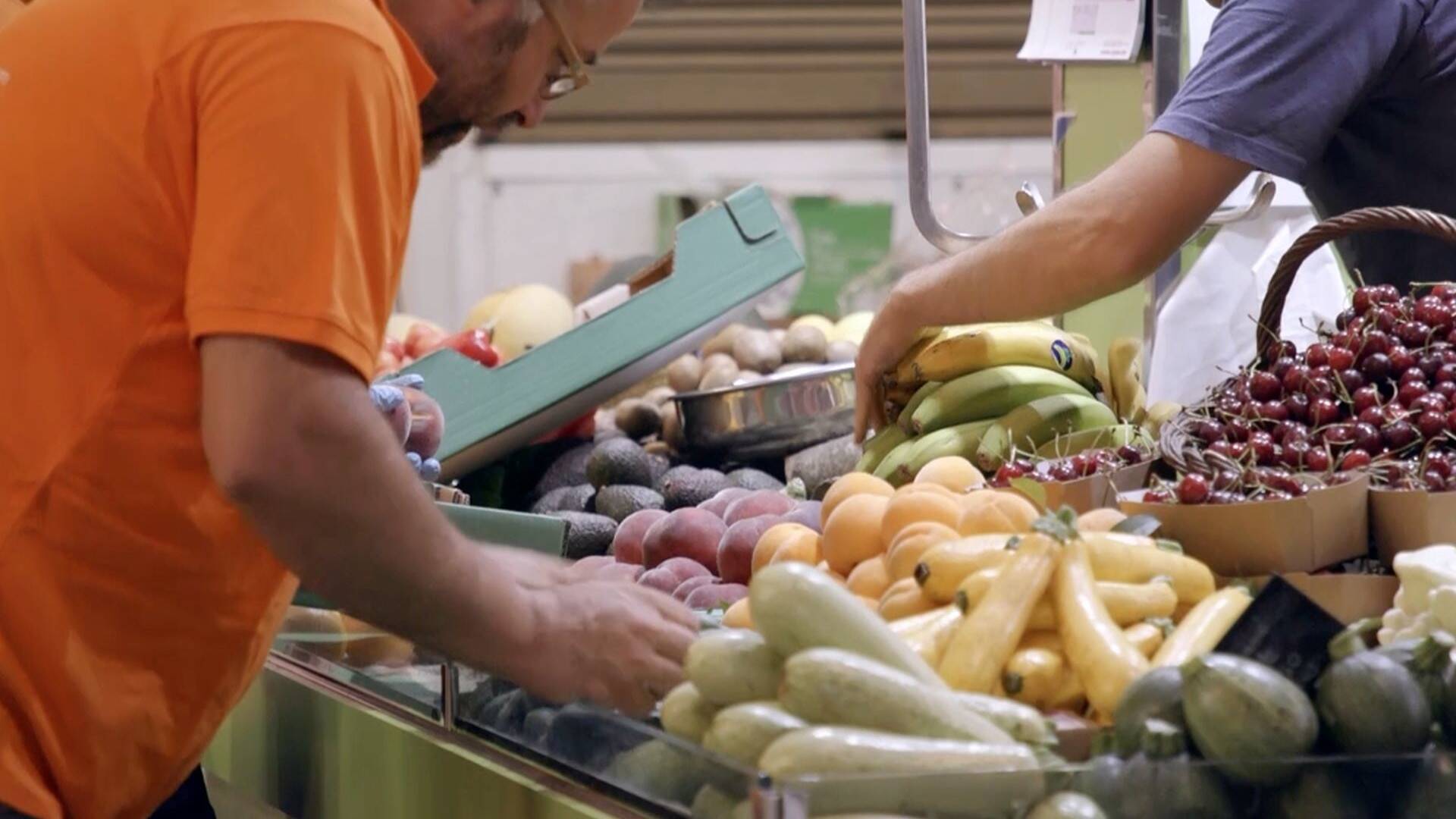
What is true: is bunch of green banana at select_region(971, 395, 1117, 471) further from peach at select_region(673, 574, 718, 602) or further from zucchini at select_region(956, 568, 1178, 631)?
zucchini at select_region(956, 568, 1178, 631)

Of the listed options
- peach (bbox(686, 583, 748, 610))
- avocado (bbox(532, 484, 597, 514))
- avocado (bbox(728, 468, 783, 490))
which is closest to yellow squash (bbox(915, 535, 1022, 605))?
peach (bbox(686, 583, 748, 610))

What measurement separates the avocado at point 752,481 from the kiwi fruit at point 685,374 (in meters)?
0.80

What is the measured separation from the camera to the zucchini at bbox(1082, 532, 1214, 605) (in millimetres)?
1506

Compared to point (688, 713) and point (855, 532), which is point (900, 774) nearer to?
point (688, 713)

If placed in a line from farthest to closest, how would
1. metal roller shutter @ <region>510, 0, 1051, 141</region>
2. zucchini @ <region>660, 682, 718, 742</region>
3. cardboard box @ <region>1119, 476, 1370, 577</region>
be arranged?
metal roller shutter @ <region>510, 0, 1051, 141</region> < cardboard box @ <region>1119, 476, 1370, 577</region> < zucchini @ <region>660, 682, 718, 742</region>

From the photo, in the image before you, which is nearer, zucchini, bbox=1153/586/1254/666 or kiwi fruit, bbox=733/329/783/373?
zucchini, bbox=1153/586/1254/666

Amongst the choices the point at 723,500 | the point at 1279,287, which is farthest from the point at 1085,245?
the point at 723,500

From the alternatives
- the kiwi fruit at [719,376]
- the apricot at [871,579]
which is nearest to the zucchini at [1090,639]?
the apricot at [871,579]

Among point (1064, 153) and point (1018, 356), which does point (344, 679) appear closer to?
point (1018, 356)

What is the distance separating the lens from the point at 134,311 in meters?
1.36

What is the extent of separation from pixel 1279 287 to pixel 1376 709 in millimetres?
930

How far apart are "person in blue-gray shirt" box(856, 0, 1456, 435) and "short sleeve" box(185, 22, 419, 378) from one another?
4.03 ft

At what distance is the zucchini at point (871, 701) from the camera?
47.5 inches

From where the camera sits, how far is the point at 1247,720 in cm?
118
